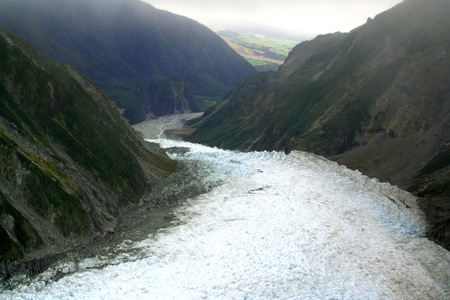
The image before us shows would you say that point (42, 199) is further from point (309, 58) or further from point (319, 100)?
point (309, 58)

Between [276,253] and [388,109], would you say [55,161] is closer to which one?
[276,253]

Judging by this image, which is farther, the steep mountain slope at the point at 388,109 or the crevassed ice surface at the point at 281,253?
the steep mountain slope at the point at 388,109

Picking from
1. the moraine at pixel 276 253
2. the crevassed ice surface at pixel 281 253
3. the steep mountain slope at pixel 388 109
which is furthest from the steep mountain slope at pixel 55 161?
the steep mountain slope at pixel 388 109

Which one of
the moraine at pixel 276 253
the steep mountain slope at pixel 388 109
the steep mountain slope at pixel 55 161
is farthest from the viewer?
the steep mountain slope at pixel 388 109

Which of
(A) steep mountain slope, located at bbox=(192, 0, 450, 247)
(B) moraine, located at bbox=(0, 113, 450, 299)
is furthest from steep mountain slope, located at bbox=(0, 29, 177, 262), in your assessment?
(A) steep mountain slope, located at bbox=(192, 0, 450, 247)

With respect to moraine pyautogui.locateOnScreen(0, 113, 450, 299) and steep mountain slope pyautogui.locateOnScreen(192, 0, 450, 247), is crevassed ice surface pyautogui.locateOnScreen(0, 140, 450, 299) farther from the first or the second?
steep mountain slope pyautogui.locateOnScreen(192, 0, 450, 247)

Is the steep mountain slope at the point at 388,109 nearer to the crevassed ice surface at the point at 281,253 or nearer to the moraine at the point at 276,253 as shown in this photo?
the moraine at the point at 276,253

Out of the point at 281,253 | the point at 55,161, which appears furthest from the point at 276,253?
the point at 55,161
